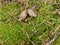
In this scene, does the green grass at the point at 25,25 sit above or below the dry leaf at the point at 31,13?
below

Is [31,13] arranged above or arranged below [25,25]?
above

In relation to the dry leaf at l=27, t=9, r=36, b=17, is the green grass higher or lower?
lower

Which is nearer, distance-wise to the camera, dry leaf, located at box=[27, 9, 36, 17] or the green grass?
the green grass

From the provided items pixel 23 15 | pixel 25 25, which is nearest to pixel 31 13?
pixel 23 15

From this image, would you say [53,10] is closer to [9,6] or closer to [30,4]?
[30,4]

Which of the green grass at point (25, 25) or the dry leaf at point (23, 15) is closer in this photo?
the green grass at point (25, 25)

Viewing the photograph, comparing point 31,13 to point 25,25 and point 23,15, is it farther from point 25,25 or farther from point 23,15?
point 25,25

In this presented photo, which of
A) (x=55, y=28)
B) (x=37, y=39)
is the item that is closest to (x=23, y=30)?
(x=37, y=39)

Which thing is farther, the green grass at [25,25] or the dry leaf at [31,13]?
the dry leaf at [31,13]

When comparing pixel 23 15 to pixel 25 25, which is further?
pixel 23 15
